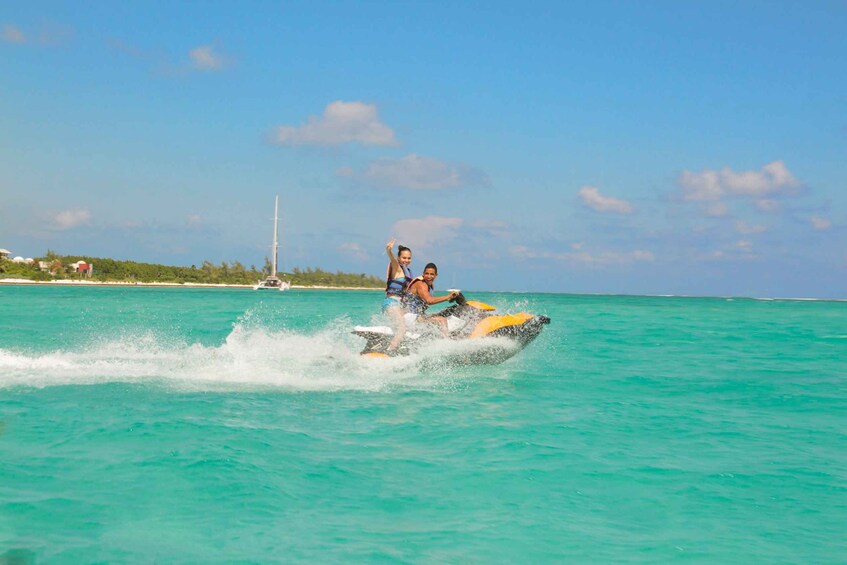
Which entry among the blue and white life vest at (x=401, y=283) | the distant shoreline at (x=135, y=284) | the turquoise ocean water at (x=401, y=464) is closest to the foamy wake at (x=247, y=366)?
the turquoise ocean water at (x=401, y=464)

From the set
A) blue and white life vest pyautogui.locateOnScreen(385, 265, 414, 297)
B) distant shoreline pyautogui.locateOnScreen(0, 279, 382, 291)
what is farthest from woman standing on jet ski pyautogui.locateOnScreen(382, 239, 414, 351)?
distant shoreline pyautogui.locateOnScreen(0, 279, 382, 291)

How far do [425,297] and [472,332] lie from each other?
1.09 meters

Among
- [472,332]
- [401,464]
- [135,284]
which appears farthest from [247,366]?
[135,284]

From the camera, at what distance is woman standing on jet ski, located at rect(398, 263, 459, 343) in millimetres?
10719

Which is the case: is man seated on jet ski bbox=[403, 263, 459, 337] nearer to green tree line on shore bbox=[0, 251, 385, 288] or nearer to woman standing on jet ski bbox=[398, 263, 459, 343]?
woman standing on jet ski bbox=[398, 263, 459, 343]

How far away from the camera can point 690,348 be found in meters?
19.0

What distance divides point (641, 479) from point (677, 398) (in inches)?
189

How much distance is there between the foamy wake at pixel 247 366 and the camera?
10.0m

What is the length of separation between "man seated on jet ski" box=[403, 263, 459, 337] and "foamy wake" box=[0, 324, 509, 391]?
0.37 meters

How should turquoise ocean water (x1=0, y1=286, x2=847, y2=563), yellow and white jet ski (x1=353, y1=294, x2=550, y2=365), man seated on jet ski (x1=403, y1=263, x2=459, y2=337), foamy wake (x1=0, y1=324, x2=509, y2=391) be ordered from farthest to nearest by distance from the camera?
yellow and white jet ski (x1=353, y1=294, x2=550, y2=365)
man seated on jet ski (x1=403, y1=263, x2=459, y2=337)
foamy wake (x1=0, y1=324, x2=509, y2=391)
turquoise ocean water (x1=0, y1=286, x2=847, y2=563)

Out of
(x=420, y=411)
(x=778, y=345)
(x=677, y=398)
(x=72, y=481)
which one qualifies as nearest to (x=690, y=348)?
(x=778, y=345)

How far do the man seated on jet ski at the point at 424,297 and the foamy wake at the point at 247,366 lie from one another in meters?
0.37

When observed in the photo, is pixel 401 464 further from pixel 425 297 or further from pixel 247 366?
pixel 247 366

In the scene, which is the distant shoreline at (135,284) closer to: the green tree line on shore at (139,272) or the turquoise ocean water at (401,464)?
the green tree line on shore at (139,272)
